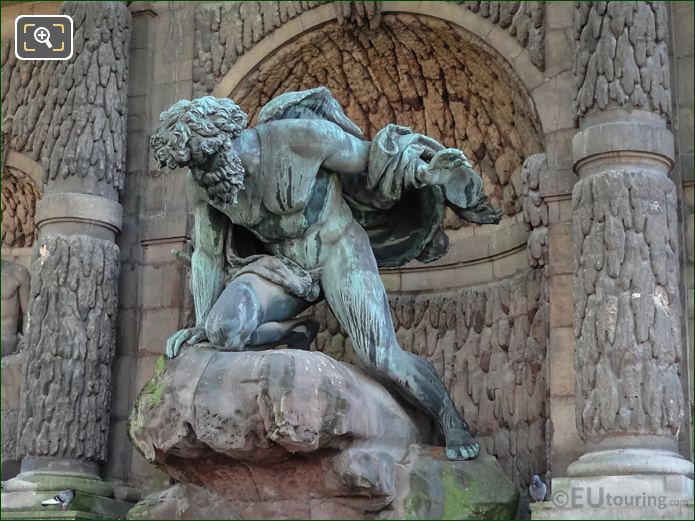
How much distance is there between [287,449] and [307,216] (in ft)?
4.32

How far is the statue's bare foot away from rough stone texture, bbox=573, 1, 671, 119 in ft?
6.20

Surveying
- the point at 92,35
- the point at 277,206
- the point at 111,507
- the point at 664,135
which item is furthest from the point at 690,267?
the point at 92,35

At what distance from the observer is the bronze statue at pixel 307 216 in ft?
18.2

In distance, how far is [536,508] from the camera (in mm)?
5277

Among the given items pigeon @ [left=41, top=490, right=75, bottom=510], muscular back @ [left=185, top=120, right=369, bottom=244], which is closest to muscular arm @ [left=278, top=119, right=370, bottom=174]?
muscular back @ [left=185, top=120, right=369, bottom=244]

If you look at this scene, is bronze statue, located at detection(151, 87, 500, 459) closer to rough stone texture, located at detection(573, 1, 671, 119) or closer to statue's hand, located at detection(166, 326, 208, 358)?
statue's hand, located at detection(166, 326, 208, 358)

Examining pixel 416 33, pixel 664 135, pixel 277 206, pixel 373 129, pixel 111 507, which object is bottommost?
pixel 111 507

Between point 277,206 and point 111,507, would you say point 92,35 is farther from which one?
point 111,507

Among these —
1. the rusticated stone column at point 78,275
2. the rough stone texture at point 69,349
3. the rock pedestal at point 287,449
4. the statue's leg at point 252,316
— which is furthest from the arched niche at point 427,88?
the rock pedestal at point 287,449

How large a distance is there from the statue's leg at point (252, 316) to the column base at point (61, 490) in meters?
1.75

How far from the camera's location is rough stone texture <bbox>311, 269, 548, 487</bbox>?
6641 millimetres

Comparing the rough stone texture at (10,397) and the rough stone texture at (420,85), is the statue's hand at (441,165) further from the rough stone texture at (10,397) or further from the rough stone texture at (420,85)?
the rough stone texture at (10,397)

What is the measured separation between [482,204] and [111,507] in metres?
2.91

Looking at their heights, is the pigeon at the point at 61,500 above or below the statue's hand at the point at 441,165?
below
